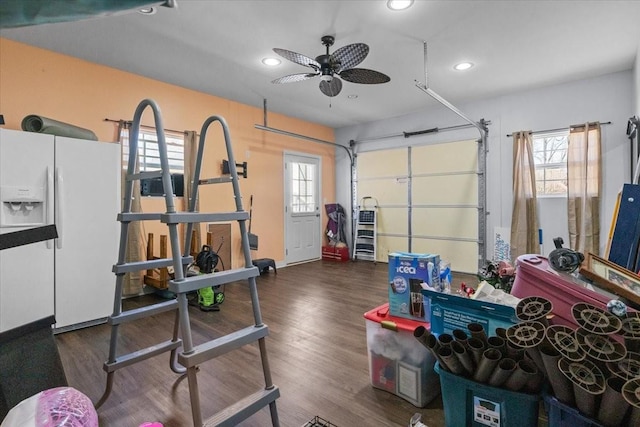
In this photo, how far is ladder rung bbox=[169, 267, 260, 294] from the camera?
1225 millimetres

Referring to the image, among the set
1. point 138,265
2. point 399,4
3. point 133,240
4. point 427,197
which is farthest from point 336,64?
point 427,197

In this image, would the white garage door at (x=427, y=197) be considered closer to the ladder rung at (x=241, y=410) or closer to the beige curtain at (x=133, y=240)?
the beige curtain at (x=133, y=240)

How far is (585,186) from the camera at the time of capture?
421cm

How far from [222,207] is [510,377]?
14.6 ft

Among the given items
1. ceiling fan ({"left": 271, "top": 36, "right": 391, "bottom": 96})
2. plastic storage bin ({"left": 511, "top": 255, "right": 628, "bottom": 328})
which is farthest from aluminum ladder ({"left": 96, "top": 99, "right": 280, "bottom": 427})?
ceiling fan ({"left": 271, "top": 36, "right": 391, "bottom": 96})

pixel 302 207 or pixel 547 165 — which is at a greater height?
pixel 547 165

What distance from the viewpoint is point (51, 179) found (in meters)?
2.76

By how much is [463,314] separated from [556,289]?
460mm

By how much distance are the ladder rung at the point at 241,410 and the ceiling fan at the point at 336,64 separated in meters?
2.54

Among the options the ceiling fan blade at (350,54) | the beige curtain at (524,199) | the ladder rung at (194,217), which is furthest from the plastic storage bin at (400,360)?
the beige curtain at (524,199)

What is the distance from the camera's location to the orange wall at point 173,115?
10.5ft

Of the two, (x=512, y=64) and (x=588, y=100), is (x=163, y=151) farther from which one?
(x=588, y=100)

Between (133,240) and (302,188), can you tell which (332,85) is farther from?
(302,188)

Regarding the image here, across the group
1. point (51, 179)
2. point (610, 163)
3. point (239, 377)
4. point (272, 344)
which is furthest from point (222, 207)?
point (610, 163)
